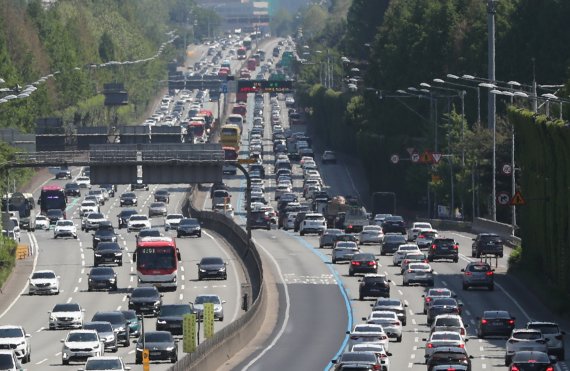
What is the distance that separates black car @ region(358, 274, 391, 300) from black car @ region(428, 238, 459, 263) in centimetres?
1775

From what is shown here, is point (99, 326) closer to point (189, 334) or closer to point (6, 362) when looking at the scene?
point (189, 334)

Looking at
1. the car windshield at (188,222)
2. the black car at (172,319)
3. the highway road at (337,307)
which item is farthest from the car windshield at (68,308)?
the car windshield at (188,222)

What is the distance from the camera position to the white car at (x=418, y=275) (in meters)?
106

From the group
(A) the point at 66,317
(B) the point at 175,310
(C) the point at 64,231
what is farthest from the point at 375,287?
(C) the point at 64,231

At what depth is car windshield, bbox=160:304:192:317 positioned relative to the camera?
3290 inches

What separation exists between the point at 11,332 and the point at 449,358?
58.0 ft

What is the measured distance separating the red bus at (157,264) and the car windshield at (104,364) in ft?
139

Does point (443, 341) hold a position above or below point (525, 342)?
above

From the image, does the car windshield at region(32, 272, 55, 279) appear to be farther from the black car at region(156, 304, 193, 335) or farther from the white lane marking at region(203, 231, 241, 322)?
the black car at region(156, 304, 193, 335)

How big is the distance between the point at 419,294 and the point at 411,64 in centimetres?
8965

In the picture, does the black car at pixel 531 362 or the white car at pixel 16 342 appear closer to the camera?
the black car at pixel 531 362

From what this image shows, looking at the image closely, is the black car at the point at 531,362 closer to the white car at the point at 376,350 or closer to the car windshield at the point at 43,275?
the white car at the point at 376,350

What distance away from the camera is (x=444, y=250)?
118 m

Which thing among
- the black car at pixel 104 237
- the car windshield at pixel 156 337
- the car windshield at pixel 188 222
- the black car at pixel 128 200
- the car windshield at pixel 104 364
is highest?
the black car at pixel 128 200
